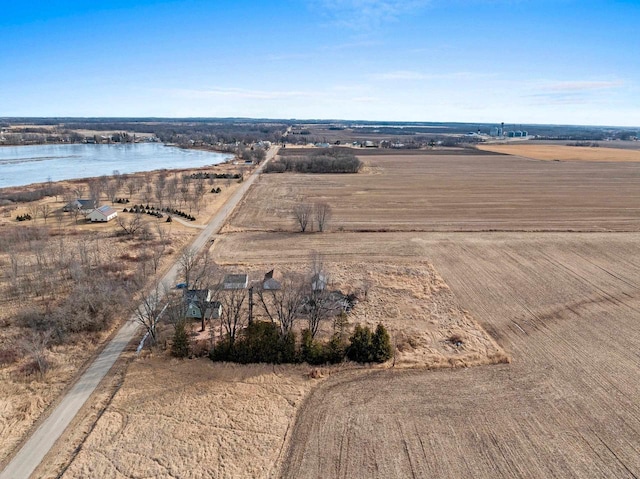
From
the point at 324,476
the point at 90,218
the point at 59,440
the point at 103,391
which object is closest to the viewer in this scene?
the point at 324,476

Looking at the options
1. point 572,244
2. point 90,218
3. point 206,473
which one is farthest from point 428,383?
point 90,218

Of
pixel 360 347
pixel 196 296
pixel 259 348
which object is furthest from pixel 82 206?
pixel 360 347

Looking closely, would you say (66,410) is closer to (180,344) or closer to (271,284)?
(180,344)

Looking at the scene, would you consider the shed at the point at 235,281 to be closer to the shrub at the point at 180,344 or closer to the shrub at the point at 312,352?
the shrub at the point at 180,344

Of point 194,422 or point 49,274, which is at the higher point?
point 49,274

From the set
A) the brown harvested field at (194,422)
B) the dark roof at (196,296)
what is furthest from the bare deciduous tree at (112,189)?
the brown harvested field at (194,422)

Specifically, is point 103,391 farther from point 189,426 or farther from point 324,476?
point 324,476
